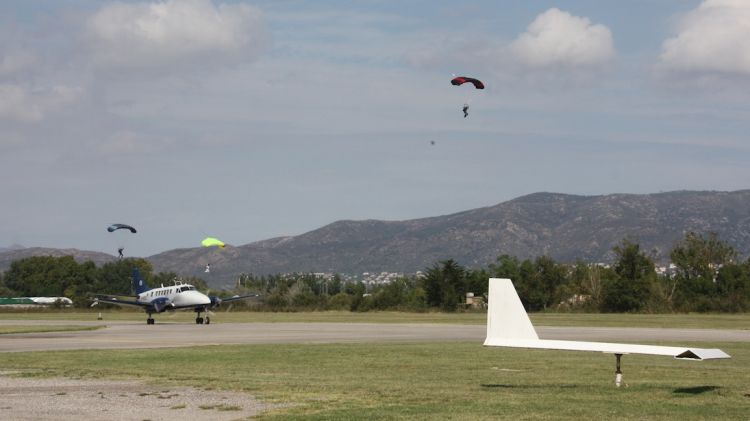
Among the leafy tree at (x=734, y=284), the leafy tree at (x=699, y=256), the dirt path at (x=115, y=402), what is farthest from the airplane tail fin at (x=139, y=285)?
the leafy tree at (x=699, y=256)

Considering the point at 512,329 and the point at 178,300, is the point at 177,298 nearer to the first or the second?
the point at 178,300

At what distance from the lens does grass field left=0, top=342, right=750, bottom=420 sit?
1775cm

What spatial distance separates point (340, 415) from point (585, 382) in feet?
25.5

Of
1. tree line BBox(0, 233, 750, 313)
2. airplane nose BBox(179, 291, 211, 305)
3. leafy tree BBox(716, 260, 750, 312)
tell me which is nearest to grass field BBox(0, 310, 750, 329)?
airplane nose BBox(179, 291, 211, 305)

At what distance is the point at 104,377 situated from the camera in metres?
24.0

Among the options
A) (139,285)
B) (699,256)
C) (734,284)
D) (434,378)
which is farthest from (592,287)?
(434,378)

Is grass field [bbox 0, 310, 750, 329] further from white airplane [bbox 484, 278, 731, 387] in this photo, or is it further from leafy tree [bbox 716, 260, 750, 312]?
white airplane [bbox 484, 278, 731, 387]

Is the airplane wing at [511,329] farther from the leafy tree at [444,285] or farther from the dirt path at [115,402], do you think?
the leafy tree at [444,285]

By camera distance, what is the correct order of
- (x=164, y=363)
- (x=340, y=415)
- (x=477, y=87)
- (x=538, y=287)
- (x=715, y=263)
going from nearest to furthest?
(x=340, y=415) → (x=164, y=363) → (x=477, y=87) → (x=538, y=287) → (x=715, y=263)

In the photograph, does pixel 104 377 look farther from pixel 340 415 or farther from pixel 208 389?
pixel 340 415

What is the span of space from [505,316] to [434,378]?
3.25m

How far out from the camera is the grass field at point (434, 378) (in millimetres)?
17753

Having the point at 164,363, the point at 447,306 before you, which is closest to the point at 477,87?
the point at 164,363

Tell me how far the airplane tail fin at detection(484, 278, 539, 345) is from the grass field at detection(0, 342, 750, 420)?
1125 millimetres
